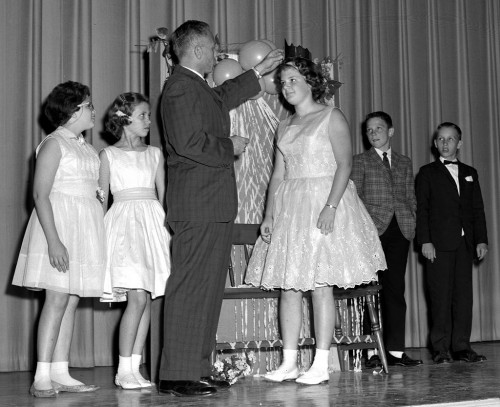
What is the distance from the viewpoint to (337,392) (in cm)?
311

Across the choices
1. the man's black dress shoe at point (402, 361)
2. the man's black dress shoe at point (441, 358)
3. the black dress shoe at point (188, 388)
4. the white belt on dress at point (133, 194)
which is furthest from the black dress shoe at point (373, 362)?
the white belt on dress at point (133, 194)

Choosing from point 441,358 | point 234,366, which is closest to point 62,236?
point 234,366

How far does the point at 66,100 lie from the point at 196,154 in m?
0.90

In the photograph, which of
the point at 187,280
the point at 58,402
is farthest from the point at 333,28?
the point at 58,402

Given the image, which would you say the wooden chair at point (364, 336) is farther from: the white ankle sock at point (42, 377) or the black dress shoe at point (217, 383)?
the white ankle sock at point (42, 377)

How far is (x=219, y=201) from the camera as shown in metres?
3.03

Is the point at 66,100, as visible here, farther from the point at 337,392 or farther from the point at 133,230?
the point at 337,392

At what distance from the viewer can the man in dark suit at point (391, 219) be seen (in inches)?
175

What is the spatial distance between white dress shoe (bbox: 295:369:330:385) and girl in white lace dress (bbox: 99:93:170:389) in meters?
0.71

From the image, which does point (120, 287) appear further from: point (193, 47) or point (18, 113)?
point (18, 113)

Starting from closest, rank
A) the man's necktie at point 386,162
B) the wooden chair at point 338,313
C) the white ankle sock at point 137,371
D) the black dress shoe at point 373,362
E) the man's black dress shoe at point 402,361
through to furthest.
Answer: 1. the white ankle sock at point 137,371
2. the wooden chair at point 338,313
3. the black dress shoe at point 373,362
4. the man's black dress shoe at point 402,361
5. the man's necktie at point 386,162

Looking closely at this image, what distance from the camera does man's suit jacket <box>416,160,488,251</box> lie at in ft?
15.1

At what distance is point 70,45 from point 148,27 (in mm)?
557

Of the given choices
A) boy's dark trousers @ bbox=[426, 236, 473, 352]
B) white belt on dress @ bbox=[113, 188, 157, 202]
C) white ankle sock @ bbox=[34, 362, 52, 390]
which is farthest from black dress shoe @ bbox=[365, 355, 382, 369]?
white ankle sock @ bbox=[34, 362, 52, 390]
